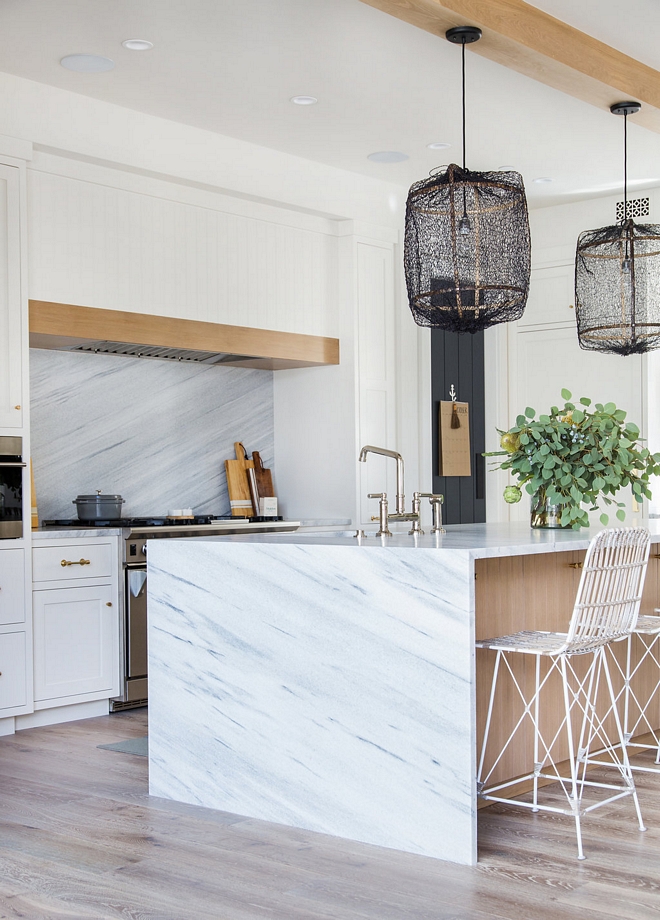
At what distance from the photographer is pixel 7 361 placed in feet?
15.3

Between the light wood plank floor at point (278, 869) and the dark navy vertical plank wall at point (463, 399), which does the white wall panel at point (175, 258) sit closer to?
the dark navy vertical plank wall at point (463, 399)

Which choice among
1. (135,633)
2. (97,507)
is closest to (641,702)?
(135,633)

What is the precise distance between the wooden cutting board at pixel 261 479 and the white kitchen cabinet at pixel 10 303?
2046mm

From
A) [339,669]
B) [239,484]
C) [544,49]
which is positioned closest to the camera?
[339,669]

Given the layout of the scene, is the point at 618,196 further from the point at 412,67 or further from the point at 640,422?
the point at 412,67

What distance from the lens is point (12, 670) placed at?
461 cm

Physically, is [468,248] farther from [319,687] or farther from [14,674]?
[14,674]

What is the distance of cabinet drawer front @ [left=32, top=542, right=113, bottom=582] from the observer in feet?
15.6

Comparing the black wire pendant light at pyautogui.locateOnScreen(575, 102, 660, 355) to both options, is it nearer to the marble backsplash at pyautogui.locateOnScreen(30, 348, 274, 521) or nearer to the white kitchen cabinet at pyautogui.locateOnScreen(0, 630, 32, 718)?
the marble backsplash at pyautogui.locateOnScreen(30, 348, 274, 521)

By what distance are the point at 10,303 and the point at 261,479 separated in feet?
7.41

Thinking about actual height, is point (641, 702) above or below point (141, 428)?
below

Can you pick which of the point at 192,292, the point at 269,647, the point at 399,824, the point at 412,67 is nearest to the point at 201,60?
the point at 412,67

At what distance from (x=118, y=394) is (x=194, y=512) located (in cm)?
86

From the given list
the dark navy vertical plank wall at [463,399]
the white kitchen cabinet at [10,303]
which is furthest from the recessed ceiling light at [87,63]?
the dark navy vertical plank wall at [463,399]
